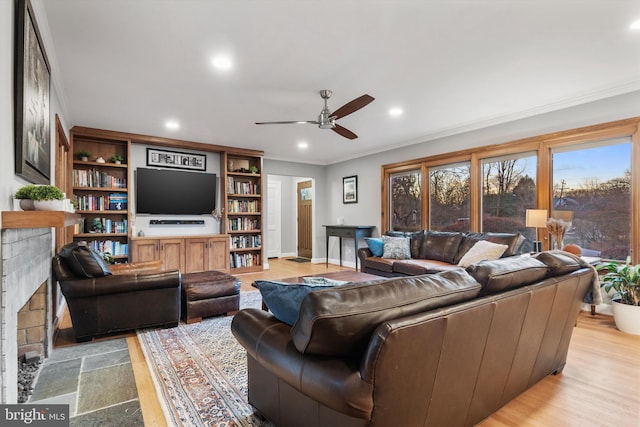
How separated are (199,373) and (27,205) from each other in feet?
4.82

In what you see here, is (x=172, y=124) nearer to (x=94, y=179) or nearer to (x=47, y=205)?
(x=94, y=179)

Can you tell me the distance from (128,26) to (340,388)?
2.69m

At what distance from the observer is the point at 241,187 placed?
Answer: 20.6ft

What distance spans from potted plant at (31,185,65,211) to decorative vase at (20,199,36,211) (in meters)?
0.07

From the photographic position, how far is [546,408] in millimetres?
1811

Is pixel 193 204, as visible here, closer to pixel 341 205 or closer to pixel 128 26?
pixel 341 205

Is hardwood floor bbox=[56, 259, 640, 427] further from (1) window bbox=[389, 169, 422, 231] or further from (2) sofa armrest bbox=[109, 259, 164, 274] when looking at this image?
(1) window bbox=[389, 169, 422, 231]

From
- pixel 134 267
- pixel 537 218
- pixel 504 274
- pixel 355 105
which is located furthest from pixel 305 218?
pixel 504 274

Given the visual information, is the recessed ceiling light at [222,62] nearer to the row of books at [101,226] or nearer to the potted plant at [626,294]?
the row of books at [101,226]

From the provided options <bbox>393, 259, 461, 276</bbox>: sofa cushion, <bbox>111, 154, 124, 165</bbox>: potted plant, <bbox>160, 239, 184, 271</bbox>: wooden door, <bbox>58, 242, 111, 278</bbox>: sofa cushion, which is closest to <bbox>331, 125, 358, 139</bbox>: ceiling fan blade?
<bbox>393, 259, 461, 276</bbox>: sofa cushion

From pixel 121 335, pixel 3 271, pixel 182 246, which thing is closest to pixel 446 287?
pixel 3 271

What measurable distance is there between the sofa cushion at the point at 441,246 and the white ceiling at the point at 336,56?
5.54ft

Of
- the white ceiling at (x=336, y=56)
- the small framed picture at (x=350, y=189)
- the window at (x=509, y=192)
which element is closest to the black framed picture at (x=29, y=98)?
the white ceiling at (x=336, y=56)

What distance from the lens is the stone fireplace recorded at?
1.32m
